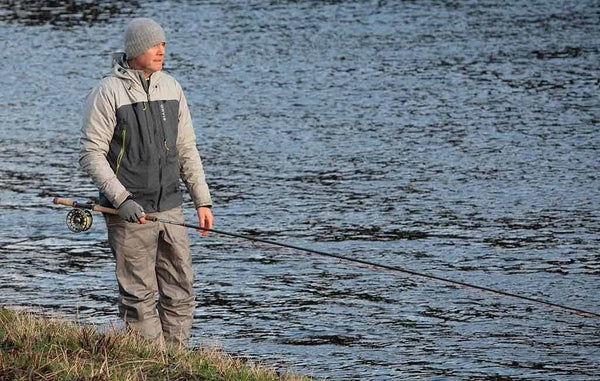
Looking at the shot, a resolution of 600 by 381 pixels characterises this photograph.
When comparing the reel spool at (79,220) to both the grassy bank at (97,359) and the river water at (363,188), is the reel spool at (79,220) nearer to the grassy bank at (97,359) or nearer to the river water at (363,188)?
the grassy bank at (97,359)

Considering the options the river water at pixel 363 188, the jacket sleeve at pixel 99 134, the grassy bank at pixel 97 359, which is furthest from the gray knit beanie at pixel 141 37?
the river water at pixel 363 188

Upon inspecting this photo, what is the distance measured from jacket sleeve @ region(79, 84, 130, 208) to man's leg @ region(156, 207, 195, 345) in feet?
1.49

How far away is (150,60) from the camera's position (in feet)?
20.2

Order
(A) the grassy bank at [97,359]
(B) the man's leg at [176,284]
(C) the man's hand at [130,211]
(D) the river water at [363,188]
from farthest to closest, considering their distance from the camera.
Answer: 1. (D) the river water at [363,188]
2. (B) the man's leg at [176,284]
3. (C) the man's hand at [130,211]
4. (A) the grassy bank at [97,359]

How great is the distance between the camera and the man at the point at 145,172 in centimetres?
610

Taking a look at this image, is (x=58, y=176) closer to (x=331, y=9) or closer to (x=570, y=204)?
(x=570, y=204)

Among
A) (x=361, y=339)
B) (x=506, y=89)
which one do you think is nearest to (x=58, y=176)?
(x=361, y=339)

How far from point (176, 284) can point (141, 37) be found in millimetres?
1225

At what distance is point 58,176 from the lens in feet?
36.0

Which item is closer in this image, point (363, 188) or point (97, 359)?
point (97, 359)

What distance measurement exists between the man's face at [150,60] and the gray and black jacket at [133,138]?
37 mm

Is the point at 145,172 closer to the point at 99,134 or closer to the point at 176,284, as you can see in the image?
the point at 99,134

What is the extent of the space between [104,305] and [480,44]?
11164 millimetres

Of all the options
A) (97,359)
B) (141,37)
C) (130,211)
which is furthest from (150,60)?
(97,359)
